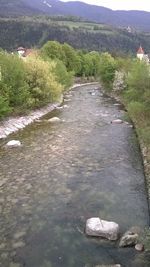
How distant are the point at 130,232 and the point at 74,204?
4842 mm

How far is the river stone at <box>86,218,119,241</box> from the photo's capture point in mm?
18734

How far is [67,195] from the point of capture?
78.8ft

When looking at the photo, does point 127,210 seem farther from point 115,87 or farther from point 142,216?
point 115,87

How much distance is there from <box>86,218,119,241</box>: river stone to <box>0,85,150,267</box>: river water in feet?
1.19

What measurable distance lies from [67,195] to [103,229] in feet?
17.9

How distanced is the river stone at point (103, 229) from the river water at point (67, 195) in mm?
363

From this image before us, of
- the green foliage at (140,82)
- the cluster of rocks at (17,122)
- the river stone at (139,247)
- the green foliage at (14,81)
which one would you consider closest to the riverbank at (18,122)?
the cluster of rocks at (17,122)

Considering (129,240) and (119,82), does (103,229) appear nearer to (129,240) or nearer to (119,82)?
(129,240)

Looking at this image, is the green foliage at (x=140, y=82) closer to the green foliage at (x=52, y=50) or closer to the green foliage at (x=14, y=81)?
the green foliage at (x=14, y=81)

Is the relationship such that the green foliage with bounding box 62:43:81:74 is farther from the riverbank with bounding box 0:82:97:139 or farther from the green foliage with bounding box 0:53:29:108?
the green foliage with bounding box 0:53:29:108

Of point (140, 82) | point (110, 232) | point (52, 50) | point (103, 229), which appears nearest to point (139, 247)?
point (110, 232)

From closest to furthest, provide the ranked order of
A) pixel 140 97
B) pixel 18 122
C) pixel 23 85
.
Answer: pixel 140 97, pixel 18 122, pixel 23 85

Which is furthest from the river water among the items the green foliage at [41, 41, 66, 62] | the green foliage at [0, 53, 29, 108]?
the green foliage at [41, 41, 66, 62]

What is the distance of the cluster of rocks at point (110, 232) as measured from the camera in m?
18.0
